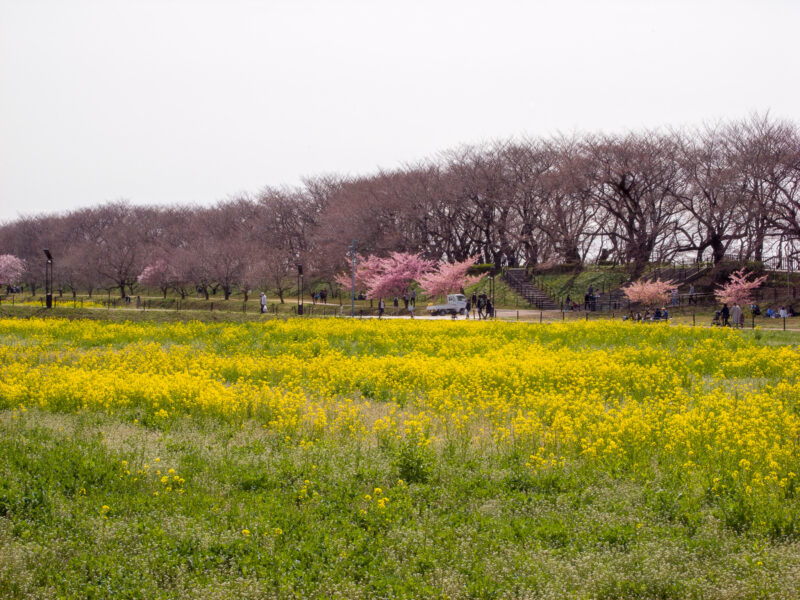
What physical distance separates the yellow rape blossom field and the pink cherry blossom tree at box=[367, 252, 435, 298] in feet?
133

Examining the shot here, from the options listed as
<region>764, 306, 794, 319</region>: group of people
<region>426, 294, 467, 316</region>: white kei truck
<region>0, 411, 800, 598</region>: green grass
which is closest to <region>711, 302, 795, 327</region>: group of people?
<region>764, 306, 794, 319</region>: group of people

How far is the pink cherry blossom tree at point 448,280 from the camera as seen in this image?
52281 mm

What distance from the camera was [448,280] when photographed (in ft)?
171

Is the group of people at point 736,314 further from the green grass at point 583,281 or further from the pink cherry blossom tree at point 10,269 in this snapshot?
the pink cherry blossom tree at point 10,269

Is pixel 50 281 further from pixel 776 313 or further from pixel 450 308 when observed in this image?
pixel 776 313

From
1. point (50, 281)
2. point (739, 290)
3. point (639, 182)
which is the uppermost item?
point (639, 182)

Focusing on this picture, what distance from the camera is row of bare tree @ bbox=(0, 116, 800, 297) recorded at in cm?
4203

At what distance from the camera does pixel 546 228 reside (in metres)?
51.9

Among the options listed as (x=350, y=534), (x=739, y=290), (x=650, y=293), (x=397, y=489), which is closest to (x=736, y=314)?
(x=739, y=290)

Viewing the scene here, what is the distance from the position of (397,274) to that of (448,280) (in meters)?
4.40

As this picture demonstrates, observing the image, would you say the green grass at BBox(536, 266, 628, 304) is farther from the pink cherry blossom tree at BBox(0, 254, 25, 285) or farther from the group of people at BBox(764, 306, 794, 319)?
the pink cherry blossom tree at BBox(0, 254, 25, 285)

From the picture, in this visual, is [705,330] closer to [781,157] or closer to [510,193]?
[781,157]

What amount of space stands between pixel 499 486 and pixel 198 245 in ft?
217

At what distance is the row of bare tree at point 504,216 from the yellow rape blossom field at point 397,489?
3407cm
